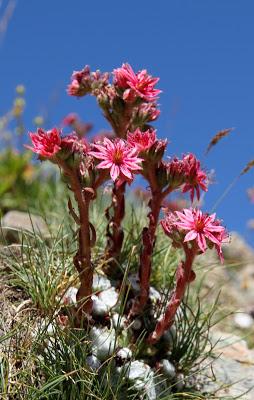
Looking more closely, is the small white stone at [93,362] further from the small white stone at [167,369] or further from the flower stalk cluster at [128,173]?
the small white stone at [167,369]

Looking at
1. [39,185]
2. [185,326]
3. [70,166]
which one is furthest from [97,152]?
[39,185]

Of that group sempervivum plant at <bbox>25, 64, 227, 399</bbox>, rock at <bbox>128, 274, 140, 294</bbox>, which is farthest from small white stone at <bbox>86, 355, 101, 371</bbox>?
rock at <bbox>128, 274, 140, 294</bbox>

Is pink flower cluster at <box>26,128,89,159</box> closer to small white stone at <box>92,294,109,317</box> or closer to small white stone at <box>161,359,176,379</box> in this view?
small white stone at <box>92,294,109,317</box>

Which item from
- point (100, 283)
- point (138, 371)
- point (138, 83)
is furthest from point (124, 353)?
point (138, 83)

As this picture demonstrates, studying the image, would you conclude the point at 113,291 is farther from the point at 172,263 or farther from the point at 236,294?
the point at 236,294

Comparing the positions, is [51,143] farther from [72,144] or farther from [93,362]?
[93,362]

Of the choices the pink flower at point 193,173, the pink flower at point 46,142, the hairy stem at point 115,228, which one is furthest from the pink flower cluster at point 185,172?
the pink flower at point 46,142
